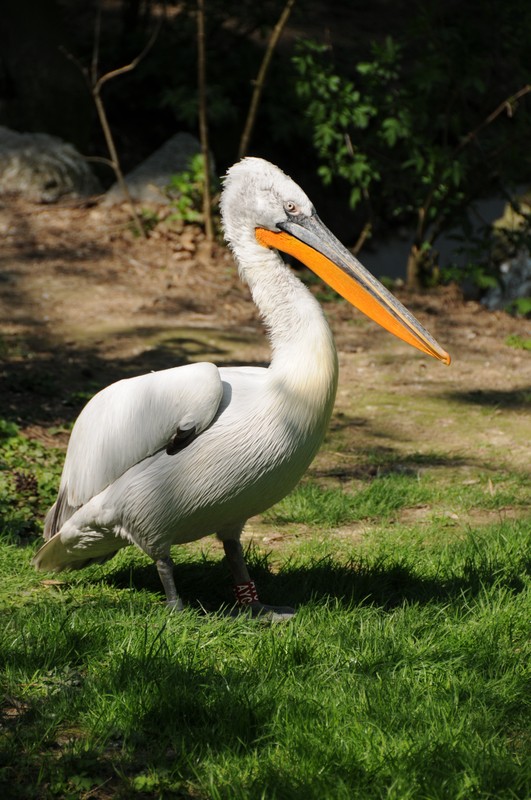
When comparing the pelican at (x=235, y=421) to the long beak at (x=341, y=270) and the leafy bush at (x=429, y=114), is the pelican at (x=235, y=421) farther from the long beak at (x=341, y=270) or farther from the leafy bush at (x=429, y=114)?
the leafy bush at (x=429, y=114)

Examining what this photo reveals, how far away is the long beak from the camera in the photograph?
11.1 feet

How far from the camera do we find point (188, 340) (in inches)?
283

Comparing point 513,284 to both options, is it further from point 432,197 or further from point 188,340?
point 188,340

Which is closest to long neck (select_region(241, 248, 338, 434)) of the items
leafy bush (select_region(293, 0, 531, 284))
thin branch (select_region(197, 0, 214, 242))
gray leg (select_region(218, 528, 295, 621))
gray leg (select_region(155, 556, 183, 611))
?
gray leg (select_region(218, 528, 295, 621))

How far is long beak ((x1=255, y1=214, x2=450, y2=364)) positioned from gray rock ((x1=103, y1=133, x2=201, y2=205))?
609cm

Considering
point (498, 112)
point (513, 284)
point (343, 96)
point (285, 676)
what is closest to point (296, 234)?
point (285, 676)

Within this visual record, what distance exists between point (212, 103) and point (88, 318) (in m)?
3.98

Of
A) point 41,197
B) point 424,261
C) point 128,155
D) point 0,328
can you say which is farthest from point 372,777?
point 128,155

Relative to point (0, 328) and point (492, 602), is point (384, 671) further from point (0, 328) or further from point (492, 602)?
point (0, 328)

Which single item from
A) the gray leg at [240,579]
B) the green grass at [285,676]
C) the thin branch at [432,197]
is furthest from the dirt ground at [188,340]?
the gray leg at [240,579]

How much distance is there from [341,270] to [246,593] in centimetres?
116

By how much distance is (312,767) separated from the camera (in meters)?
2.44

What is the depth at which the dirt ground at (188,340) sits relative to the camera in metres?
5.75

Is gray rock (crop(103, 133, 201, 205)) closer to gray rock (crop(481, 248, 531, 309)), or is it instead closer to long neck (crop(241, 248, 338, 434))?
gray rock (crop(481, 248, 531, 309))
